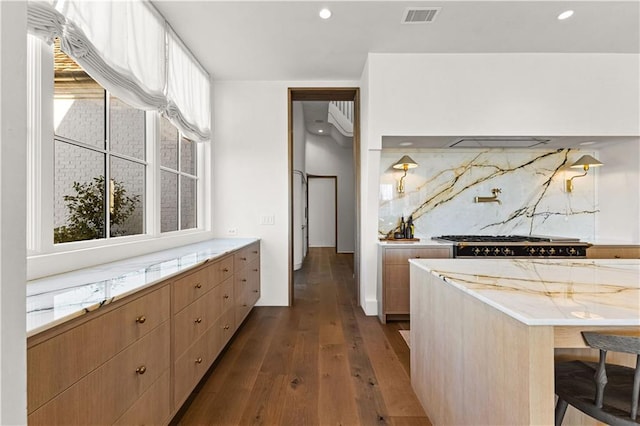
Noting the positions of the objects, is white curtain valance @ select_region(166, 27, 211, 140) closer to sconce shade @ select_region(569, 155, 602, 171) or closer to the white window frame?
the white window frame

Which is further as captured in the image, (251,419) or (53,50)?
(251,419)

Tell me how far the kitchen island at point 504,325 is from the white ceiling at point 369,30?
2032 mm

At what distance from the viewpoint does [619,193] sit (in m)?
3.62

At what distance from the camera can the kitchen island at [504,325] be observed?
89 centimetres

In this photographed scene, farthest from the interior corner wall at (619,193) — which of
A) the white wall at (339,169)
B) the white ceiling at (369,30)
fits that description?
the white wall at (339,169)

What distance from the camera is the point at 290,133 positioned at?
382cm

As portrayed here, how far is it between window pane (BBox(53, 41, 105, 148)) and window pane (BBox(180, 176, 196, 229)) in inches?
50.3

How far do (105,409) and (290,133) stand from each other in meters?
3.22

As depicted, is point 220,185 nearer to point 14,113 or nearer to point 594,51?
point 14,113

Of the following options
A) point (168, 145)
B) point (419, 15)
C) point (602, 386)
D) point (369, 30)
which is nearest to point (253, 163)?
point (168, 145)

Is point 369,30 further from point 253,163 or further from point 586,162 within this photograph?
point 586,162

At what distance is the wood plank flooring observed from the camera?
1.78 m

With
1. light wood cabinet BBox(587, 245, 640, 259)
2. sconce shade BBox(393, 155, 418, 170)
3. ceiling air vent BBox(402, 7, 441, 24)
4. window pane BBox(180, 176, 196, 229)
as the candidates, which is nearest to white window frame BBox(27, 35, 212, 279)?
window pane BBox(180, 176, 196, 229)

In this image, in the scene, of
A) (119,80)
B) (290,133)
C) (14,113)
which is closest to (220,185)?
(290,133)
